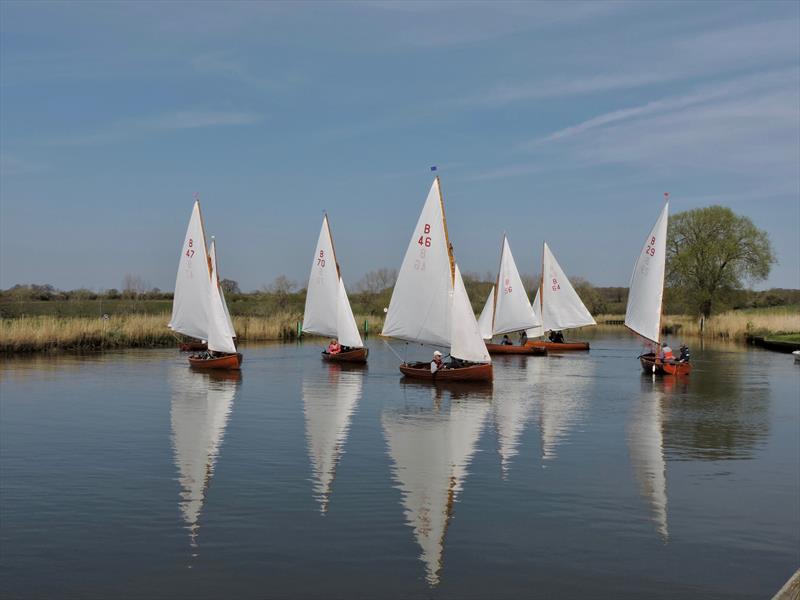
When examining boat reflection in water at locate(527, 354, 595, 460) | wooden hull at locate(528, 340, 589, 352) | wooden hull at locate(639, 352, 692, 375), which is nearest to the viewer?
boat reflection in water at locate(527, 354, 595, 460)

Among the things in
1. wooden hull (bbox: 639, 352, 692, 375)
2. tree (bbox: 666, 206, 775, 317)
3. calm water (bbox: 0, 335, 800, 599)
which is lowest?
calm water (bbox: 0, 335, 800, 599)

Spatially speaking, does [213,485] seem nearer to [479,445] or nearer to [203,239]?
[479,445]

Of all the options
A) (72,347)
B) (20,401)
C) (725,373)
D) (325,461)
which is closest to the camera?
(325,461)

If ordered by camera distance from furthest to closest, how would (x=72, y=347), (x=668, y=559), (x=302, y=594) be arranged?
(x=72, y=347) < (x=668, y=559) < (x=302, y=594)

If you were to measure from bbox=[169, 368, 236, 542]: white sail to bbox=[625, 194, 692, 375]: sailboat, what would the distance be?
1993cm

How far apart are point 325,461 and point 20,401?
14.8 m

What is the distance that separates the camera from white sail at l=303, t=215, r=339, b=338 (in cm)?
4766

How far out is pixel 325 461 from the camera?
736 inches

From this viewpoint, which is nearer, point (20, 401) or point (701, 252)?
point (20, 401)

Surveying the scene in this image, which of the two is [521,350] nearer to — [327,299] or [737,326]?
[327,299]

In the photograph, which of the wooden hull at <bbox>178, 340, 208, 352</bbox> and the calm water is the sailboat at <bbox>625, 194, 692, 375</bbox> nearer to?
the calm water

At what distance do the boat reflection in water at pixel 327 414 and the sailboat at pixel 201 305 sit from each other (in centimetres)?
411

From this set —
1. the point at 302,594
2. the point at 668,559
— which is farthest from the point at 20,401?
the point at 668,559

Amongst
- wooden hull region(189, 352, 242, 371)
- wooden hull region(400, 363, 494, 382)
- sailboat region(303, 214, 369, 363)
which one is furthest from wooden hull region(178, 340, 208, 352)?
wooden hull region(400, 363, 494, 382)
